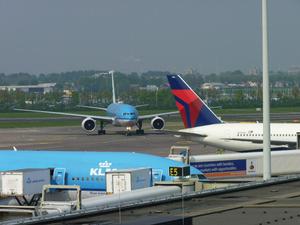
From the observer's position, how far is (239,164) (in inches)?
2143

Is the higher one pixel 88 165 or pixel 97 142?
pixel 88 165

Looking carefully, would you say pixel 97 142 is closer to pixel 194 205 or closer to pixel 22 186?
pixel 22 186

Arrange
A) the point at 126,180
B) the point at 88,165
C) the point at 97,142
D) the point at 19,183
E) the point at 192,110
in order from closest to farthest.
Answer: the point at 19,183 < the point at 126,180 < the point at 88,165 < the point at 192,110 < the point at 97,142

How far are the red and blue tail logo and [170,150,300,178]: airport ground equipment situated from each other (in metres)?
25.9

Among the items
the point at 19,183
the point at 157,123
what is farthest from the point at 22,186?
the point at 157,123

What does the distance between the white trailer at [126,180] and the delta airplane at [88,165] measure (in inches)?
57.1

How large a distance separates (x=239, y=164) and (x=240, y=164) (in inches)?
2.7

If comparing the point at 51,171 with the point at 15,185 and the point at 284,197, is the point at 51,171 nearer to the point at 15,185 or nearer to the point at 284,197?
the point at 15,185

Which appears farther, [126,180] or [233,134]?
[233,134]

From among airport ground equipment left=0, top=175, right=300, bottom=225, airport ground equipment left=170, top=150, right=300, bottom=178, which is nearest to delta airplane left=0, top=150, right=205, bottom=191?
airport ground equipment left=170, top=150, right=300, bottom=178

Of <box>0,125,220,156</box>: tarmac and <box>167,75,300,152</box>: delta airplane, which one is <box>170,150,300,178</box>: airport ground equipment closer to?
<box>167,75,300,152</box>: delta airplane

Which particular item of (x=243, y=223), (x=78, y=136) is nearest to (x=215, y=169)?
(x=243, y=223)

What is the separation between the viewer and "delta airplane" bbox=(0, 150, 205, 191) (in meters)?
42.7

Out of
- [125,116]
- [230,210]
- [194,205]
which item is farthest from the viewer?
[125,116]
